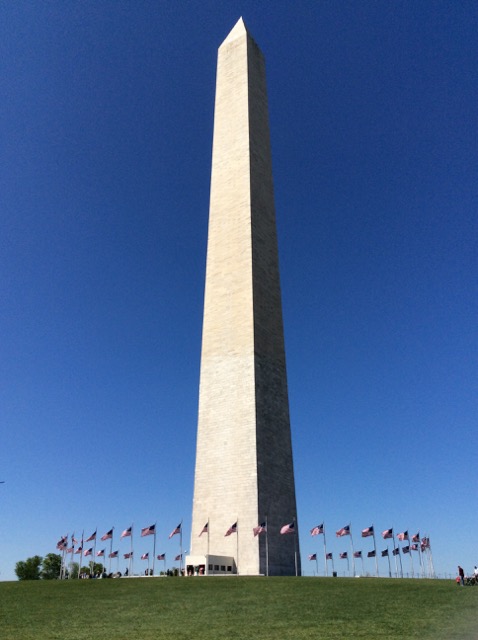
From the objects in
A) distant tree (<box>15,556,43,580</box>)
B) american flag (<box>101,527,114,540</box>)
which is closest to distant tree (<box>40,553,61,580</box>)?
distant tree (<box>15,556,43,580</box>)

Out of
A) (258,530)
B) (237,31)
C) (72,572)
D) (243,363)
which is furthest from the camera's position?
(72,572)

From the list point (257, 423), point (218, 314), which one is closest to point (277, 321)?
point (218, 314)

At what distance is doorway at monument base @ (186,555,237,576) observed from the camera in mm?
31672

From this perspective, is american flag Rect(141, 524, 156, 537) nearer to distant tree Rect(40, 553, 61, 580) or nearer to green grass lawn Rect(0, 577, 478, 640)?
green grass lawn Rect(0, 577, 478, 640)

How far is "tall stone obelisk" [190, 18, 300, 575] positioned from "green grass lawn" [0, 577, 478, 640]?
289 inches

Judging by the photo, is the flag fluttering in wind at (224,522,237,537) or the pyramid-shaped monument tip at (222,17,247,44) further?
the pyramid-shaped monument tip at (222,17,247,44)

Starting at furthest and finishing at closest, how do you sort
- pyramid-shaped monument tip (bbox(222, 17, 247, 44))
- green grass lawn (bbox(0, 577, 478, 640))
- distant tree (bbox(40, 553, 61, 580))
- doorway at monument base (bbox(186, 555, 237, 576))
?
1. distant tree (bbox(40, 553, 61, 580))
2. pyramid-shaped monument tip (bbox(222, 17, 247, 44))
3. doorway at monument base (bbox(186, 555, 237, 576))
4. green grass lawn (bbox(0, 577, 478, 640))

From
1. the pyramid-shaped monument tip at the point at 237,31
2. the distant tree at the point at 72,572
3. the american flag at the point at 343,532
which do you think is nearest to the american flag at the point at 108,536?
the distant tree at the point at 72,572

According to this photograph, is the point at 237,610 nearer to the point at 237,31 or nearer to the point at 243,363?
the point at 243,363

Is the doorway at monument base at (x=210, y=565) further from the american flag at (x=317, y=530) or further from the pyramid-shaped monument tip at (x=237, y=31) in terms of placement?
the pyramid-shaped monument tip at (x=237, y=31)

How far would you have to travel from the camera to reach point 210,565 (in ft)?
105

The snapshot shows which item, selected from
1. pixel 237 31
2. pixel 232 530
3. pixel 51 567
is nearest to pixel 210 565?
pixel 232 530

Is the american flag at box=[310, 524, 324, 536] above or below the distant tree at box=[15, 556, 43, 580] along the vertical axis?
below

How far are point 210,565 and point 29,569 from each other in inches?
2145
